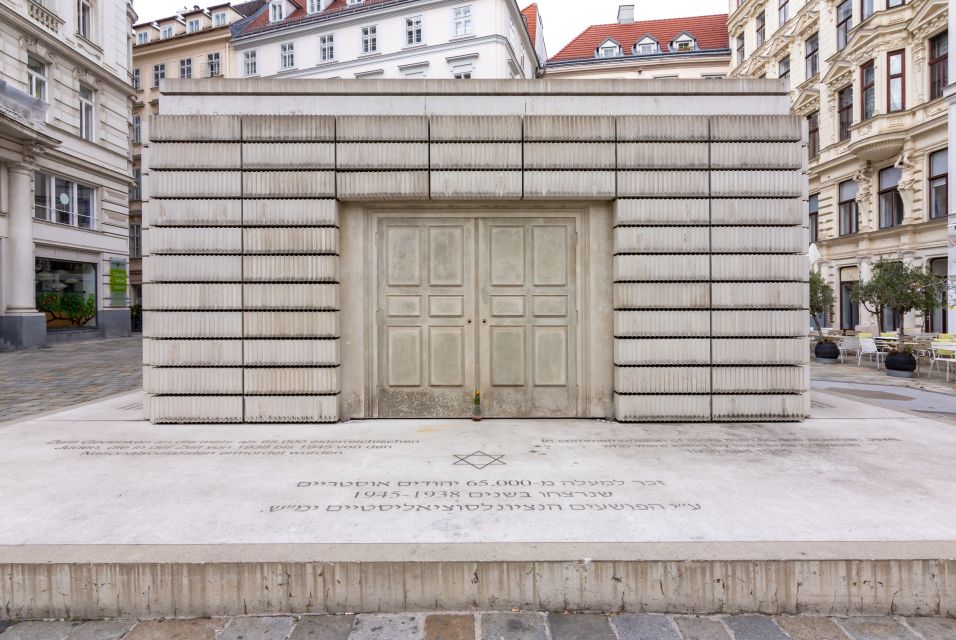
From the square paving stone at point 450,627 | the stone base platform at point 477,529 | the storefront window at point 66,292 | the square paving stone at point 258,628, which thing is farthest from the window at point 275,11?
the square paving stone at point 450,627

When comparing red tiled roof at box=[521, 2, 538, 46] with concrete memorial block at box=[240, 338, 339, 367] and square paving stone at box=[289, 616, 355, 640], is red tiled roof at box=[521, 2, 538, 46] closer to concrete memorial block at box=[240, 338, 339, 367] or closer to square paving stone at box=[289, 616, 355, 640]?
concrete memorial block at box=[240, 338, 339, 367]

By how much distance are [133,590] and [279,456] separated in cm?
222

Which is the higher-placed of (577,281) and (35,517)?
(577,281)

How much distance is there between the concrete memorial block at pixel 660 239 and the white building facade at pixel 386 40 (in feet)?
94.6

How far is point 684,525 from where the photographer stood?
3535 millimetres

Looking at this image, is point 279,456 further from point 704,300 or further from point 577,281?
point 704,300

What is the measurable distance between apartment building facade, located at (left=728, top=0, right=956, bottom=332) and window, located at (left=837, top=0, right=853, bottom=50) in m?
0.05

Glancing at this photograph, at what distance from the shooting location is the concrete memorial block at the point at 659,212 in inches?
267

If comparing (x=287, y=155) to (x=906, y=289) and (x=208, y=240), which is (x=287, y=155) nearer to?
(x=208, y=240)

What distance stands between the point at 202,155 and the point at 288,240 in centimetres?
160

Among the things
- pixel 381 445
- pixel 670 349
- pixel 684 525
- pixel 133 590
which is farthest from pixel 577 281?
pixel 133 590

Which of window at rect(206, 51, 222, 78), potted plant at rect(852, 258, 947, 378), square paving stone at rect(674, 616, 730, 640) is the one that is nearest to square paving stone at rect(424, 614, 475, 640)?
square paving stone at rect(674, 616, 730, 640)

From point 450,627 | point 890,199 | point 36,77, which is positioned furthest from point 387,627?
point 36,77

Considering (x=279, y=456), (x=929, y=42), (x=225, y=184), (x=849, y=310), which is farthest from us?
(x=849, y=310)
